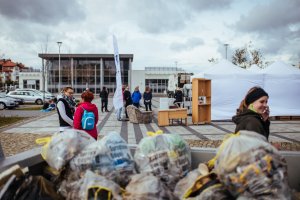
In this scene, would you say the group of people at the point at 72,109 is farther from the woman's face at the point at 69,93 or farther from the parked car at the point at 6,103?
the parked car at the point at 6,103

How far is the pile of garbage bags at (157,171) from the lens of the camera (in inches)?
72.6

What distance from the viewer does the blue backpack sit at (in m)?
5.82

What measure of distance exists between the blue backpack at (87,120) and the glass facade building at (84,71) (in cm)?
6778

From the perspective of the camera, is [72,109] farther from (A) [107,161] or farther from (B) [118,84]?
(B) [118,84]

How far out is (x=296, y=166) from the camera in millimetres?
2582

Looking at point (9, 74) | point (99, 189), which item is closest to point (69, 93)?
point (99, 189)

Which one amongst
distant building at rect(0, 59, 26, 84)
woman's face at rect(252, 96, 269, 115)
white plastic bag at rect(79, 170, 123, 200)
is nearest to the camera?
white plastic bag at rect(79, 170, 123, 200)

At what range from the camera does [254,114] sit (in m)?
2.95

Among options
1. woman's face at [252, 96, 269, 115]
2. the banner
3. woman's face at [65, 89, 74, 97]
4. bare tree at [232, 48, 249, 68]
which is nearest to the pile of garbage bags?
woman's face at [252, 96, 269, 115]

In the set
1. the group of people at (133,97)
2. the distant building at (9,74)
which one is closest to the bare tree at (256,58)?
the group of people at (133,97)

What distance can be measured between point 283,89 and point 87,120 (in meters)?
15.4

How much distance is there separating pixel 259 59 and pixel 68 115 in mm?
43410

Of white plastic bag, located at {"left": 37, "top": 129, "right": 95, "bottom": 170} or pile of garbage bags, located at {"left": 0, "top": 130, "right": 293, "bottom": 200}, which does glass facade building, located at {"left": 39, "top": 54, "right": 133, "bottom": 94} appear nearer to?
white plastic bag, located at {"left": 37, "top": 129, "right": 95, "bottom": 170}

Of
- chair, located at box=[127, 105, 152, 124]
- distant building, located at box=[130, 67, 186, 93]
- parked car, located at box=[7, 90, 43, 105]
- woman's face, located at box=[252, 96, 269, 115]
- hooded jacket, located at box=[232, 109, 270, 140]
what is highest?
distant building, located at box=[130, 67, 186, 93]
